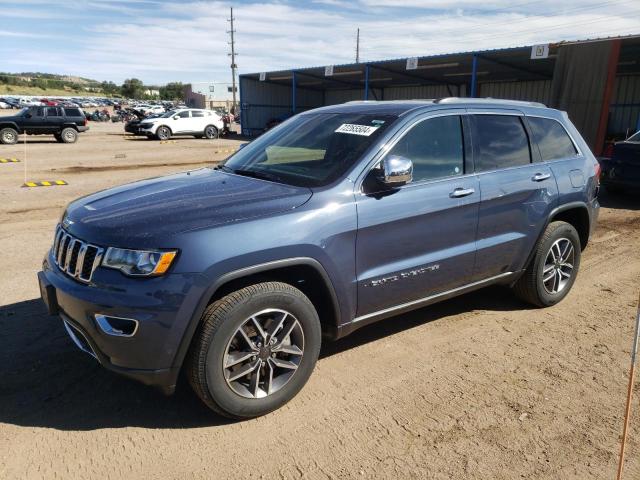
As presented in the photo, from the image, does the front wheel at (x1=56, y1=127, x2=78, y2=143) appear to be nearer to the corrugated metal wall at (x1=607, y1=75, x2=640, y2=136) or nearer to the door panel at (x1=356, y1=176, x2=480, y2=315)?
the door panel at (x1=356, y1=176, x2=480, y2=315)

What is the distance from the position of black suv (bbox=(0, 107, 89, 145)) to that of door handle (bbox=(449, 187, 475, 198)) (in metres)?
24.1

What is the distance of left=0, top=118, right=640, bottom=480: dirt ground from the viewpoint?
8.77ft

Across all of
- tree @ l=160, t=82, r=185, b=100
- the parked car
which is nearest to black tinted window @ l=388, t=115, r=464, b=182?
the parked car

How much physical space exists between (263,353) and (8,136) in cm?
2433

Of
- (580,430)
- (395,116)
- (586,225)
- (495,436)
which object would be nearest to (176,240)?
(395,116)

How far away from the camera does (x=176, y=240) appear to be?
8.78 feet

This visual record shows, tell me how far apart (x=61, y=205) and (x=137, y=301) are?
25.2 feet

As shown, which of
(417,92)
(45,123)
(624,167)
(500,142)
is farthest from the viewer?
(417,92)

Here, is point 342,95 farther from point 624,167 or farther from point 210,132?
point 624,167

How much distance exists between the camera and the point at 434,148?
12.3 feet

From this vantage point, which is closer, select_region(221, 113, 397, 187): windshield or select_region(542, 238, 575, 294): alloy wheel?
select_region(221, 113, 397, 187): windshield

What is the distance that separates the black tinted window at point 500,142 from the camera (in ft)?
13.3

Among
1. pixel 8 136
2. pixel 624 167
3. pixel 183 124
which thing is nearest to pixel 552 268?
pixel 624 167

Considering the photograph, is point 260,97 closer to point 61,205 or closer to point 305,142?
point 61,205
